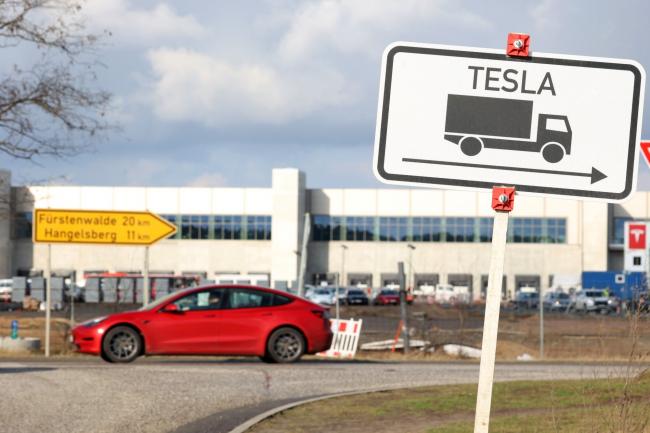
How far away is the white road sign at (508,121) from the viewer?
484 centimetres

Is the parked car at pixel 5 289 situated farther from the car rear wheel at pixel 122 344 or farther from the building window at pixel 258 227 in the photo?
the car rear wheel at pixel 122 344

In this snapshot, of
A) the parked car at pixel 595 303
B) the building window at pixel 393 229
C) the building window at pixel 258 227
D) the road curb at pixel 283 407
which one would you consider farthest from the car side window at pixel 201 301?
the building window at pixel 393 229

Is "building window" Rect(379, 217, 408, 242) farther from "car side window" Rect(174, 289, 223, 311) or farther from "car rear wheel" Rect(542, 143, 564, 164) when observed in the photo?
"car rear wheel" Rect(542, 143, 564, 164)

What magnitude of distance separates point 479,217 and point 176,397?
251 feet

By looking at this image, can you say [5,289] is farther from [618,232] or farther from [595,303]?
[618,232]

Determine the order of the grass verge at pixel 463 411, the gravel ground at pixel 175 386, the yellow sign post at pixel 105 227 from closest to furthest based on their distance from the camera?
1. the grass verge at pixel 463 411
2. the gravel ground at pixel 175 386
3. the yellow sign post at pixel 105 227

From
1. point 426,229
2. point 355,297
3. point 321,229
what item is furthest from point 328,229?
point 355,297

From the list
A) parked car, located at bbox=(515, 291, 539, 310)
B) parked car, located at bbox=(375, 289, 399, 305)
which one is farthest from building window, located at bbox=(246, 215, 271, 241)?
parked car, located at bbox=(515, 291, 539, 310)

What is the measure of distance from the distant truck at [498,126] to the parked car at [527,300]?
→ 232 ft

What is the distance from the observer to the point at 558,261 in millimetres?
88562

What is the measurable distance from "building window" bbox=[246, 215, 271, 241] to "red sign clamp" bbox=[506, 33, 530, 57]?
8605 cm

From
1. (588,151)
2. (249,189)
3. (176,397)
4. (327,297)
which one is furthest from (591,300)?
(588,151)

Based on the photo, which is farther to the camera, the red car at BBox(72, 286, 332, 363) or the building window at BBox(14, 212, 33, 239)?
the building window at BBox(14, 212, 33, 239)

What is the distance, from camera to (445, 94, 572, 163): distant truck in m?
4.85
